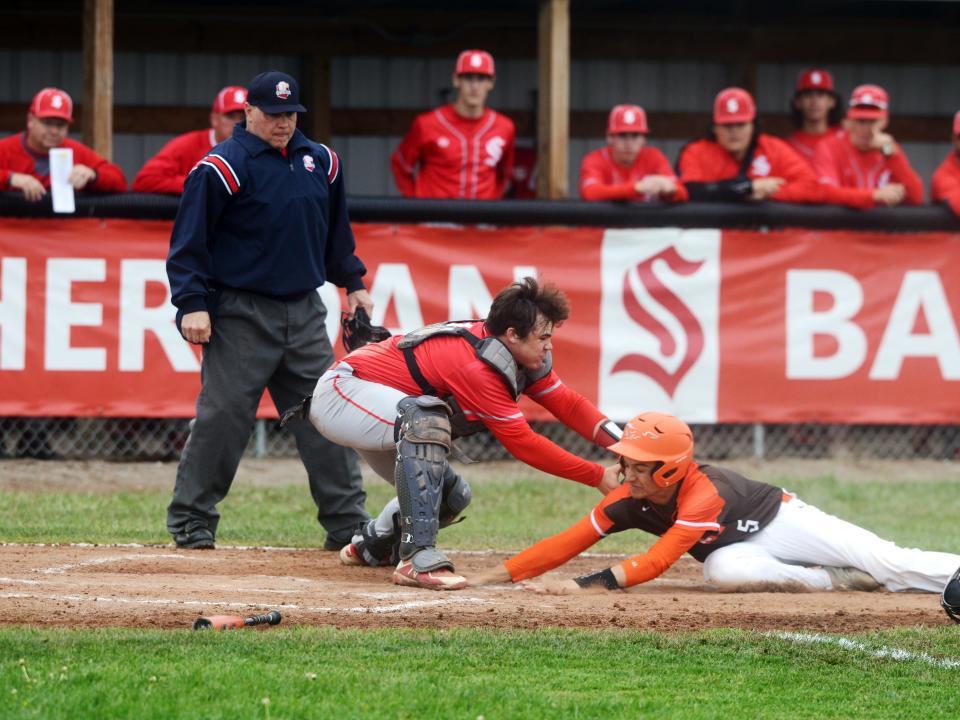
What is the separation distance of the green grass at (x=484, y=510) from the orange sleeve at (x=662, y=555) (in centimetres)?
197

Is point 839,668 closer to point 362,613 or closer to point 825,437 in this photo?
point 362,613

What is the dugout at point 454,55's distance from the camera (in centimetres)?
1527

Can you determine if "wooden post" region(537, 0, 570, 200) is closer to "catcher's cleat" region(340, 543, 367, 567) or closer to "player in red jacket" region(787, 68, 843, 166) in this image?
"player in red jacket" region(787, 68, 843, 166)

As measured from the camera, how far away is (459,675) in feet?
17.2

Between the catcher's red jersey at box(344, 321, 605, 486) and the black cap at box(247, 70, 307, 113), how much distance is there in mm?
1302

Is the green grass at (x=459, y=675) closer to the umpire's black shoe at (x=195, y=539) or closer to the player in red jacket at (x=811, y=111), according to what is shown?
the umpire's black shoe at (x=195, y=539)

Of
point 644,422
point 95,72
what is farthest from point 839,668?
point 95,72

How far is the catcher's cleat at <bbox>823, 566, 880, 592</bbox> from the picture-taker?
7.58 metres

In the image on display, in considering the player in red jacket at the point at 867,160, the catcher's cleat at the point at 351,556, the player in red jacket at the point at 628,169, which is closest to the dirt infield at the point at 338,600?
the catcher's cleat at the point at 351,556

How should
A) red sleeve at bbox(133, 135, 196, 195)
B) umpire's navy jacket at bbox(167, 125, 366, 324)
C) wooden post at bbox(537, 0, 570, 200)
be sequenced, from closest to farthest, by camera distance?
umpire's navy jacket at bbox(167, 125, 366, 324) < red sleeve at bbox(133, 135, 196, 195) < wooden post at bbox(537, 0, 570, 200)

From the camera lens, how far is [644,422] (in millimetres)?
6906

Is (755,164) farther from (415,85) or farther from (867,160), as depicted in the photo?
(415,85)

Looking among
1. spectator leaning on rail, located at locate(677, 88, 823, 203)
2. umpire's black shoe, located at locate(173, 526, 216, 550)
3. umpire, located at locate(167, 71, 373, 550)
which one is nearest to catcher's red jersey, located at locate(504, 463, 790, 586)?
umpire, located at locate(167, 71, 373, 550)

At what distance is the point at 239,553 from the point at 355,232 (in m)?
3.64
